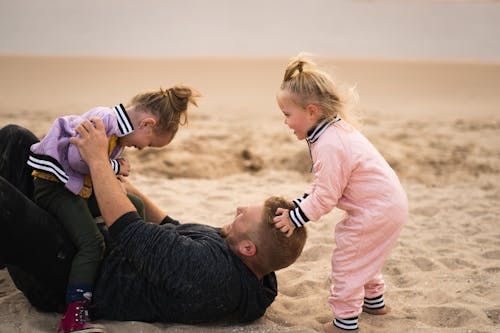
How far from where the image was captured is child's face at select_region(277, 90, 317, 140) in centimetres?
305

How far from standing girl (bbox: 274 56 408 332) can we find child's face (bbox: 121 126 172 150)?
0.62m

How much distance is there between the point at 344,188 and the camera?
9.86 ft

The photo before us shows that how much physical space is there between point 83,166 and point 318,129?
112 cm


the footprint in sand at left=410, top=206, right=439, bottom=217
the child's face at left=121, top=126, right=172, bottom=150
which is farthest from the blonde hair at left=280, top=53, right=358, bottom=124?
the footprint in sand at left=410, top=206, right=439, bottom=217

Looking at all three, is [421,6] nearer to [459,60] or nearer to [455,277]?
[459,60]

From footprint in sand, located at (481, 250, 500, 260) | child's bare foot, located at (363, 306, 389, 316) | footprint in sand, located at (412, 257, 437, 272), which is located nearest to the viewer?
child's bare foot, located at (363, 306, 389, 316)

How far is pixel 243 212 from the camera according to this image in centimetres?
299

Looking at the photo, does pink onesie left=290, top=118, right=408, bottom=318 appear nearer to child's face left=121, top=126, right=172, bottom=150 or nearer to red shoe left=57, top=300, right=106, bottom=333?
child's face left=121, top=126, right=172, bottom=150

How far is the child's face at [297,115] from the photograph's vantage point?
10.00ft

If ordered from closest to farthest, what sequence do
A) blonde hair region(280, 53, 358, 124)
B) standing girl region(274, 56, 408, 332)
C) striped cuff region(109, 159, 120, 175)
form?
standing girl region(274, 56, 408, 332)
blonde hair region(280, 53, 358, 124)
striped cuff region(109, 159, 120, 175)

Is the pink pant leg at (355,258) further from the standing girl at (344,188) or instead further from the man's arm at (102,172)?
the man's arm at (102,172)

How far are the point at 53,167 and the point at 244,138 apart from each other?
15.8ft

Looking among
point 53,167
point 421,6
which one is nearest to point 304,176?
point 53,167

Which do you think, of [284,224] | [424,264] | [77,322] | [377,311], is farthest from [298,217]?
[424,264]
